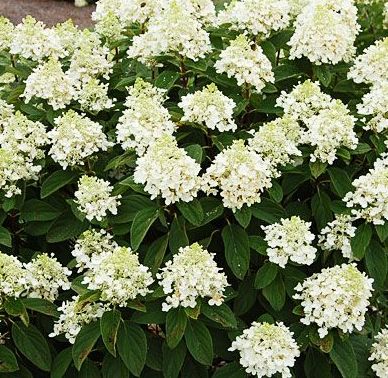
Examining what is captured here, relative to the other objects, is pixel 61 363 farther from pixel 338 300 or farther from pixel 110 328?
pixel 338 300

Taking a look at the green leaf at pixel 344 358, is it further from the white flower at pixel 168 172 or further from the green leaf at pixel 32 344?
the green leaf at pixel 32 344

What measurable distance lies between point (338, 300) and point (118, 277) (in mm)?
773

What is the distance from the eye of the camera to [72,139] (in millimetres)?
3018

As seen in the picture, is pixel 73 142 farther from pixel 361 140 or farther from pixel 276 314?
pixel 361 140

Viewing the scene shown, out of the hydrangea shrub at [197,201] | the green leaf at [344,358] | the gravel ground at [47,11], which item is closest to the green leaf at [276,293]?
the hydrangea shrub at [197,201]

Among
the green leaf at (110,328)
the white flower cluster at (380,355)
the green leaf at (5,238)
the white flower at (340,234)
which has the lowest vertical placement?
the white flower cluster at (380,355)

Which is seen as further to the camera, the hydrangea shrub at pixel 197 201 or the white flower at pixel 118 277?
the hydrangea shrub at pixel 197 201

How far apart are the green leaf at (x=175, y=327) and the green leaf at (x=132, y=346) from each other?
0.38 feet

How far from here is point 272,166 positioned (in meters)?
2.95

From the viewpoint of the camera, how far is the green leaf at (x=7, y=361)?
273 centimetres

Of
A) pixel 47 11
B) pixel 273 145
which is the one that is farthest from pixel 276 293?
pixel 47 11

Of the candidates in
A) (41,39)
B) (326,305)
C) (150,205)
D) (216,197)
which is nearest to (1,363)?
(150,205)

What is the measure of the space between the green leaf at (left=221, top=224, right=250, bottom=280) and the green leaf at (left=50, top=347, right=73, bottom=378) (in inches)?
27.8

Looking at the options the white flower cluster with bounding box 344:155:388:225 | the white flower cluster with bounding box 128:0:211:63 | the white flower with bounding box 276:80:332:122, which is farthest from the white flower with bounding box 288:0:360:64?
the white flower cluster with bounding box 344:155:388:225
